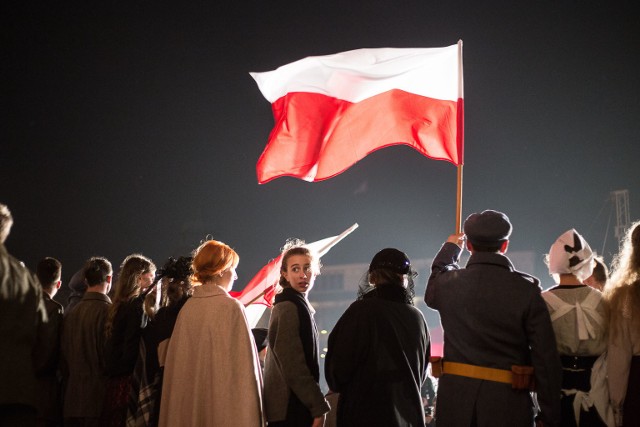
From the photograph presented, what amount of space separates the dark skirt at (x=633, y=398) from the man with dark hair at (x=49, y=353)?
12.2 ft

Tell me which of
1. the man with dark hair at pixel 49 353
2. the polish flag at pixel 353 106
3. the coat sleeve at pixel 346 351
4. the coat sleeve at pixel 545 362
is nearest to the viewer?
the man with dark hair at pixel 49 353

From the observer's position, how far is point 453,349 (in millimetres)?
4836

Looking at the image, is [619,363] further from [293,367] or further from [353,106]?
[353,106]

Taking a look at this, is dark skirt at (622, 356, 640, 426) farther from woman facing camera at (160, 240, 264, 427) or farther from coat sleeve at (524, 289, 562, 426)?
woman facing camera at (160, 240, 264, 427)

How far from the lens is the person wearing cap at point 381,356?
200 inches

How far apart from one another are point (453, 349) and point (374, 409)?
77 centimetres

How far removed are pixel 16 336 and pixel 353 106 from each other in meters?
4.76

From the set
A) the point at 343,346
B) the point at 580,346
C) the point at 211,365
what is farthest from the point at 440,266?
the point at 211,365

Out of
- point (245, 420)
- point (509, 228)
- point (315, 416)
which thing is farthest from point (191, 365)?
point (509, 228)

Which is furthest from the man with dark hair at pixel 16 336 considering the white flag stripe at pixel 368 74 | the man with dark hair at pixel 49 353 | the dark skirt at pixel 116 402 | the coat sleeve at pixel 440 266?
the white flag stripe at pixel 368 74

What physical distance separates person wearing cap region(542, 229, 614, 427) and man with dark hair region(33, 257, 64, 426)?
11.1 feet

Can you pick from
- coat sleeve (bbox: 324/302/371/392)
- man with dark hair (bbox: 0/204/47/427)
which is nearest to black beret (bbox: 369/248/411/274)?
coat sleeve (bbox: 324/302/371/392)

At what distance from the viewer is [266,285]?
25.7 feet

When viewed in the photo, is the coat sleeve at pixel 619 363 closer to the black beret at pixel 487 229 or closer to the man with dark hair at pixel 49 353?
the black beret at pixel 487 229
